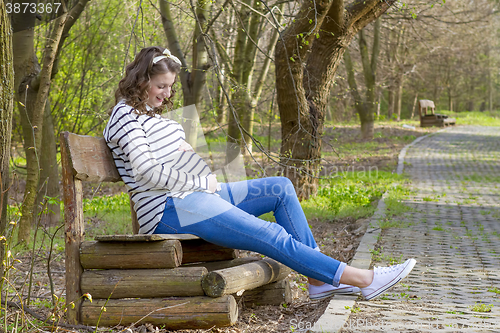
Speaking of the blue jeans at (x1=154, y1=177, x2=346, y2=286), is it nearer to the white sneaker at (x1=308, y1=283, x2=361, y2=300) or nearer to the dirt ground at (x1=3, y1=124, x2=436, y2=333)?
the white sneaker at (x1=308, y1=283, x2=361, y2=300)

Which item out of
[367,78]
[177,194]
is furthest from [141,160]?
[367,78]

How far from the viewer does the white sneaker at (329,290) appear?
3.61 meters

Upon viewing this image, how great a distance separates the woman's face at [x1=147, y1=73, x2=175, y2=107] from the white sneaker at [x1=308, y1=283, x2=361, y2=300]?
172 cm

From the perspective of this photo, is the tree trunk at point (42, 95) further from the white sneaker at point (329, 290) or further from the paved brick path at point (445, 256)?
the paved brick path at point (445, 256)

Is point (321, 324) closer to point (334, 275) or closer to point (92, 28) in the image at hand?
point (334, 275)

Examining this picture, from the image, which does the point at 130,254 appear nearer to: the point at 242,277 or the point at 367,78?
the point at 242,277

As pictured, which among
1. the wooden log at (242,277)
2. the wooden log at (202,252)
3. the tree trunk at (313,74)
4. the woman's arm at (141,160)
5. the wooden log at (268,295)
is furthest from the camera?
the tree trunk at (313,74)

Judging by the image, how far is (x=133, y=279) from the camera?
3.13m

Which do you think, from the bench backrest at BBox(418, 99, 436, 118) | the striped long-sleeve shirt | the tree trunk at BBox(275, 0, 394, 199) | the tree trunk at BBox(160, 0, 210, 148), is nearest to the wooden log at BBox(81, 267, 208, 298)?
the striped long-sleeve shirt

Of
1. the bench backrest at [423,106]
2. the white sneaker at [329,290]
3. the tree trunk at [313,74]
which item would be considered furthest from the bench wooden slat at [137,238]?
the bench backrest at [423,106]

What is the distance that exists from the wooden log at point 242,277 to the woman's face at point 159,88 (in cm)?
127

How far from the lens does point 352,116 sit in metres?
→ 31.0

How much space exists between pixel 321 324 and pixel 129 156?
1591 millimetres

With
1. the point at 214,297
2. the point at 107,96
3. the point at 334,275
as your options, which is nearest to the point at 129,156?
the point at 214,297
